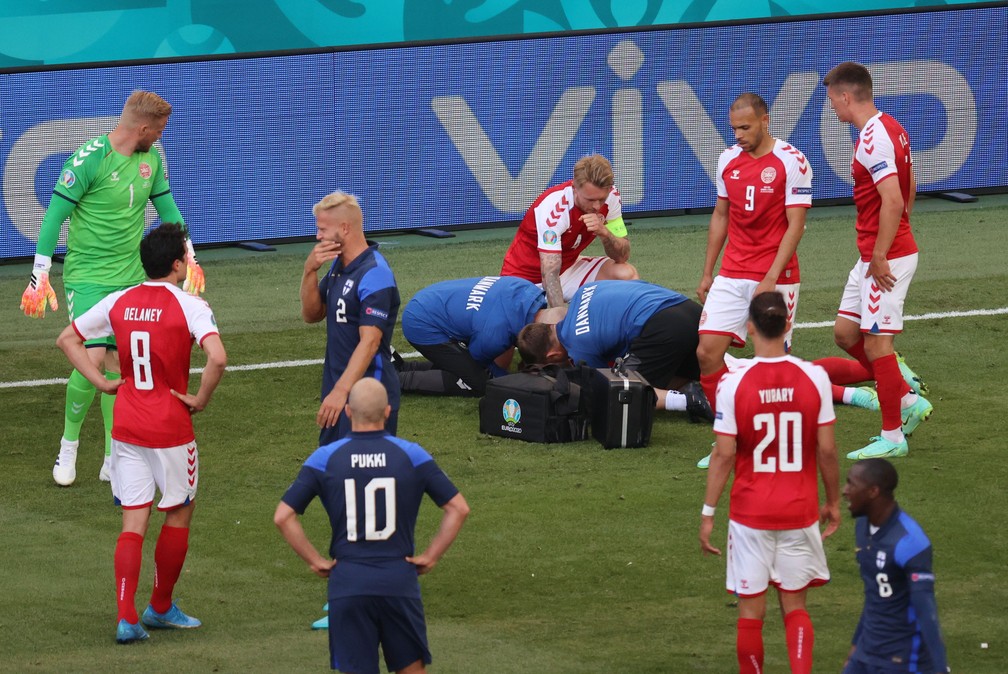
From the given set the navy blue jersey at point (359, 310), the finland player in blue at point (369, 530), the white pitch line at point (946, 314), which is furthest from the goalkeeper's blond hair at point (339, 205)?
the white pitch line at point (946, 314)

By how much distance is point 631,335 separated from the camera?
423 inches

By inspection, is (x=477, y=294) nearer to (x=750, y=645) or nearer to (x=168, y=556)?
(x=168, y=556)

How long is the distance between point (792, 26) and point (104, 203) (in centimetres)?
1053

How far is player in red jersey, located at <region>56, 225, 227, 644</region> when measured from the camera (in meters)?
7.08

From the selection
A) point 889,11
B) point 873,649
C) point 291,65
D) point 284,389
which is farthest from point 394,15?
point 873,649

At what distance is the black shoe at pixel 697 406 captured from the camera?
35.2 feet

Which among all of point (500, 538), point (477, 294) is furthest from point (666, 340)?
point (500, 538)

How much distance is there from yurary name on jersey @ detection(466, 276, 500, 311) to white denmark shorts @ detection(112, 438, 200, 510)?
4244 mm

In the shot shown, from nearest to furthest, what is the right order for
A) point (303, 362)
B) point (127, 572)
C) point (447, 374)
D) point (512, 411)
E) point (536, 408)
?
point (127, 572)
point (536, 408)
point (512, 411)
point (447, 374)
point (303, 362)

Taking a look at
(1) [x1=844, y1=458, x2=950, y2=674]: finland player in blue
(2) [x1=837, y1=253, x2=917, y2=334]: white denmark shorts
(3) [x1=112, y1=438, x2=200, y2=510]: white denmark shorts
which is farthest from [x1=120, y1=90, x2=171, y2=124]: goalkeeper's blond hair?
(1) [x1=844, y1=458, x2=950, y2=674]: finland player in blue

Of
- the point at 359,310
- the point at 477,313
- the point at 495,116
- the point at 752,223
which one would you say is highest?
the point at 495,116

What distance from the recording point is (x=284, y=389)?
38.6ft

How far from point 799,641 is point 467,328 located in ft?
17.9

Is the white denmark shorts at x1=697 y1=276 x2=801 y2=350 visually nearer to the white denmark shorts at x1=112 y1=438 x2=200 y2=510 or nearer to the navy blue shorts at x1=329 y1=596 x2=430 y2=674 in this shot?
the white denmark shorts at x1=112 y1=438 x2=200 y2=510
